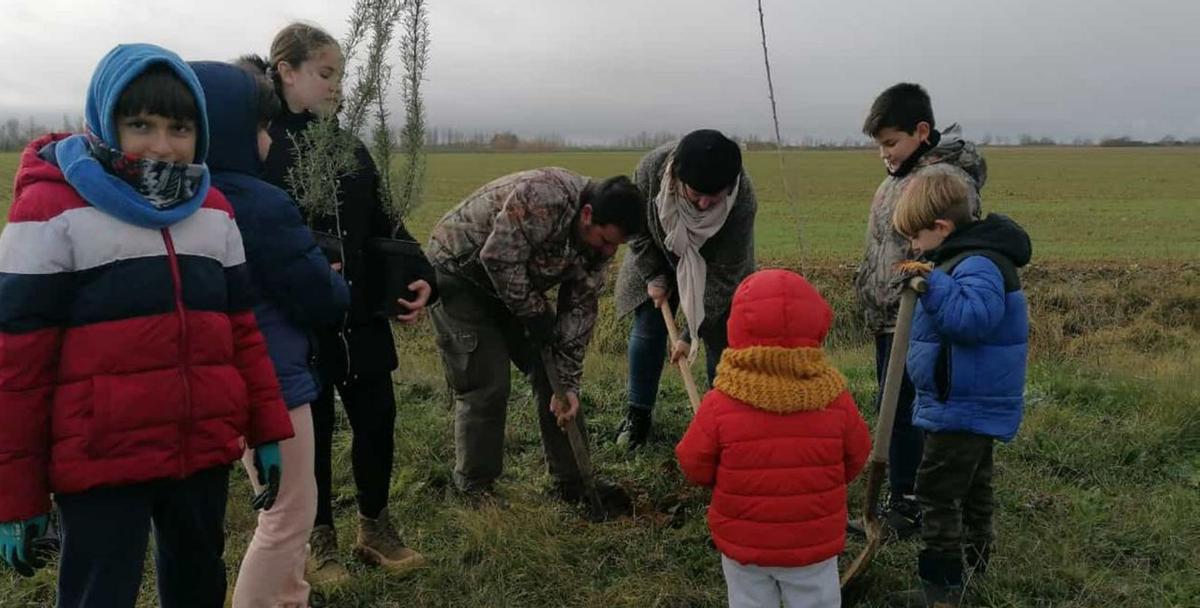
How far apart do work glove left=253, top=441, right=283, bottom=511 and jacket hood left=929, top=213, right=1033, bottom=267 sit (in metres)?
2.27

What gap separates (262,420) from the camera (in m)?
2.33

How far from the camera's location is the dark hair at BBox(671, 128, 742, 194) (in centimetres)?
372

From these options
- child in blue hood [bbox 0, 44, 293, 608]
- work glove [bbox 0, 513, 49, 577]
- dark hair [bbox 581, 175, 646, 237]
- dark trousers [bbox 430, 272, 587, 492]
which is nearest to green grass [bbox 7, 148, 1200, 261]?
dark trousers [bbox 430, 272, 587, 492]

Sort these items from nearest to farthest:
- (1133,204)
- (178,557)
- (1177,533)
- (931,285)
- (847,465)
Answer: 1. (178,557)
2. (847,465)
3. (931,285)
4. (1177,533)
5. (1133,204)

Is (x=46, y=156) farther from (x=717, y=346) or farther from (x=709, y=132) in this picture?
(x=717, y=346)

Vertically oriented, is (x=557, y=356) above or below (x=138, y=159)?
below

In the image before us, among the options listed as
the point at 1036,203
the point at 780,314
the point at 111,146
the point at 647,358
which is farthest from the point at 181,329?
the point at 1036,203

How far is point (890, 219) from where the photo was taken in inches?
144

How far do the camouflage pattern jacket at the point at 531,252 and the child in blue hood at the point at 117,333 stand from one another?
149 centimetres

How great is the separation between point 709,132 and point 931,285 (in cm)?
132

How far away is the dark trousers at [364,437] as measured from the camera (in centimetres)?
322

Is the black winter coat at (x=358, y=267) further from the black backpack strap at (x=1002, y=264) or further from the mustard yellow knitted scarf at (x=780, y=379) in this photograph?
the black backpack strap at (x=1002, y=264)

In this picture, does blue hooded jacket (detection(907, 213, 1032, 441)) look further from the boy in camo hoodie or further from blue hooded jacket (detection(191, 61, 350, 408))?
blue hooded jacket (detection(191, 61, 350, 408))

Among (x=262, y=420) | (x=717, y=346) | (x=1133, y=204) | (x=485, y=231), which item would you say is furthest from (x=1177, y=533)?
(x=1133, y=204)
